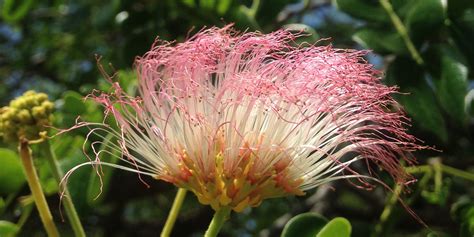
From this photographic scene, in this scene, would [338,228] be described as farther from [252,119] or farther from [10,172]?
[10,172]

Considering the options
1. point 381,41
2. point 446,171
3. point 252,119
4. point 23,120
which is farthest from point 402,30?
point 23,120

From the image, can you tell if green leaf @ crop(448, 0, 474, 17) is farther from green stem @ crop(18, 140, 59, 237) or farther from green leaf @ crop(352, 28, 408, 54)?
green stem @ crop(18, 140, 59, 237)

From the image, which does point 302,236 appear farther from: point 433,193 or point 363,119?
point 433,193

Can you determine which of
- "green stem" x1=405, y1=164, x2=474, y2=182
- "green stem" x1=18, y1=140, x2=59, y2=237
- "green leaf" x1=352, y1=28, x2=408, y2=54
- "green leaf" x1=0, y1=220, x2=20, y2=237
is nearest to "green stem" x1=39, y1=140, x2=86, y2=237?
"green stem" x1=18, y1=140, x2=59, y2=237

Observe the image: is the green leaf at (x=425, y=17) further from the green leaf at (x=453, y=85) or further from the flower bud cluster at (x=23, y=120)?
the flower bud cluster at (x=23, y=120)

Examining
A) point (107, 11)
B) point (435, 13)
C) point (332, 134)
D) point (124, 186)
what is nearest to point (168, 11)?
point (107, 11)

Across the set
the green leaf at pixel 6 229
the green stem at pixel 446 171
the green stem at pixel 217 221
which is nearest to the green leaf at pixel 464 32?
the green stem at pixel 446 171
